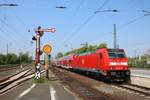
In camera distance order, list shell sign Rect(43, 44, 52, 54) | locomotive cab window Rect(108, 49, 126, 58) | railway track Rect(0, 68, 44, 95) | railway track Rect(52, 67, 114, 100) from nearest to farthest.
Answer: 1. railway track Rect(52, 67, 114, 100)
2. railway track Rect(0, 68, 44, 95)
3. locomotive cab window Rect(108, 49, 126, 58)
4. shell sign Rect(43, 44, 52, 54)

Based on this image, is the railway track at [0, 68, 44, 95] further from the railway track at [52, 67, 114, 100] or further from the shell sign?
the railway track at [52, 67, 114, 100]

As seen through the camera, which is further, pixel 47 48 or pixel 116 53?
pixel 47 48

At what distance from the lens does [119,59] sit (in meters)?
31.0

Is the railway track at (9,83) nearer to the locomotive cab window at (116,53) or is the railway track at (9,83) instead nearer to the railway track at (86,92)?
the railway track at (86,92)

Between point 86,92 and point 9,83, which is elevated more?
point 9,83

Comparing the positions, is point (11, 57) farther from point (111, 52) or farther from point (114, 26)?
point (111, 52)

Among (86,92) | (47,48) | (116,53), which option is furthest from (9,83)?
(86,92)

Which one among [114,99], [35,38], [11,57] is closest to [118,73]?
[35,38]

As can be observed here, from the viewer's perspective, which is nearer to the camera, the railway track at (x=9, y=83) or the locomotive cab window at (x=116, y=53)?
the railway track at (x=9, y=83)

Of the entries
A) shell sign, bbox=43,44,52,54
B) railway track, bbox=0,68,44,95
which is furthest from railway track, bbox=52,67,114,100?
railway track, bbox=0,68,44,95

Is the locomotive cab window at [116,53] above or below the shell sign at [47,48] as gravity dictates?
below

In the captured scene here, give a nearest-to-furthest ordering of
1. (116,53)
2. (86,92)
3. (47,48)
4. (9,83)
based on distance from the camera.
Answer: (86,92) → (9,83) → (116,53) → (47,48)

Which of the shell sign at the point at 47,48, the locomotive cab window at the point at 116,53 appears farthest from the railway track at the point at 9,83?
the locomotive cab window at the point at 116,53

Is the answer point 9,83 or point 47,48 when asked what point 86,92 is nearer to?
point 9,83
